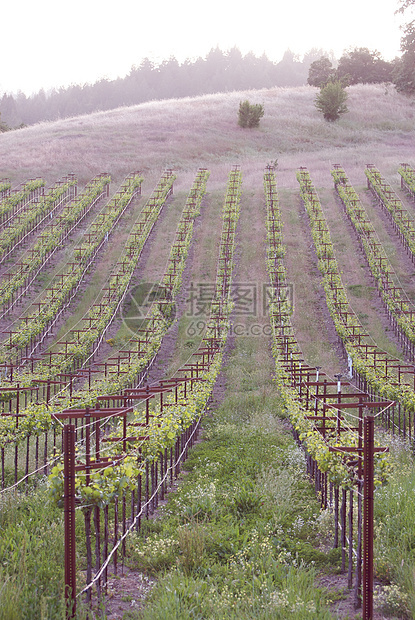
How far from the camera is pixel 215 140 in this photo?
1772 inches

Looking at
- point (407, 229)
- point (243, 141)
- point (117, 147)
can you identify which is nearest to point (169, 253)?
point (407, 229)

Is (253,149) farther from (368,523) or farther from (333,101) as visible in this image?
(368,523)

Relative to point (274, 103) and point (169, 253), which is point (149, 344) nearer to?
point (169, 253)

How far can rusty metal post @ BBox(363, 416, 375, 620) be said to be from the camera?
4.54 meters

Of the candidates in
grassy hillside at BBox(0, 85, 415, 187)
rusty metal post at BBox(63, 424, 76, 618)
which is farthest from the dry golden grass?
rusty metal post at BBox(63, 424, 76, 618)

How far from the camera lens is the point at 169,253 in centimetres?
2681

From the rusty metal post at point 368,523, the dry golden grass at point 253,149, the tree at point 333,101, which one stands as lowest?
the rusty metal post at point 368,523

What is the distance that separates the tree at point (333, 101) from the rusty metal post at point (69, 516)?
50.7 m

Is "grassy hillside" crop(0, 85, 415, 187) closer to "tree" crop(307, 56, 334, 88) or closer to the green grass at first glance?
"tree" crop(307, 56, 334, 88)

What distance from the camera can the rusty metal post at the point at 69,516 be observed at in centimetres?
449

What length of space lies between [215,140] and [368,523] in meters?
43.6
